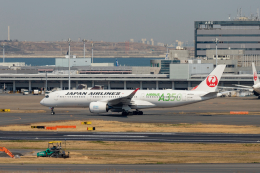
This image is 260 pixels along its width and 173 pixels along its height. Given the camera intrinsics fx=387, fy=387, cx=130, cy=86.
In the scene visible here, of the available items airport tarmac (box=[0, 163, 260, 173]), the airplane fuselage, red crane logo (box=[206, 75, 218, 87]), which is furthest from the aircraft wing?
airport tarmac (box=[0, 163, 260, 173])

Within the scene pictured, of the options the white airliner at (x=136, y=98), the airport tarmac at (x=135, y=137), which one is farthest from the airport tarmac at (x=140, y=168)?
the white airliner at (x=136, y=98)

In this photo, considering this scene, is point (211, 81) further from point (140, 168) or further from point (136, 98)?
point (140, 168)

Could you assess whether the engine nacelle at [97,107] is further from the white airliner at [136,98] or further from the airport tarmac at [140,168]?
the airport tarmac at [140,168]

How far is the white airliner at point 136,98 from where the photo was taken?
70375 mm

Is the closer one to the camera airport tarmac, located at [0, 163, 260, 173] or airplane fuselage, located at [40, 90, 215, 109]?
airport tarmac, located at [0, 163, 260, 173]

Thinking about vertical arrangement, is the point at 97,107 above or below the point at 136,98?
below

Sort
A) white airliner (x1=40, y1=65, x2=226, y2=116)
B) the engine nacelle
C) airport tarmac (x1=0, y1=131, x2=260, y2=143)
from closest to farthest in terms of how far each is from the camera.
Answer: airport tarmac (x1=0, y1=131, x2=260, y2=143) → the engine nacelle → white airliner (x1=40, y1=65, x2=226, y2=116)

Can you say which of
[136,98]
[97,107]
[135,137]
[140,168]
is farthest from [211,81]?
[140,168]

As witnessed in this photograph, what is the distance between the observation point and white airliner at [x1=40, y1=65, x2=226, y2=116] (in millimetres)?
70375

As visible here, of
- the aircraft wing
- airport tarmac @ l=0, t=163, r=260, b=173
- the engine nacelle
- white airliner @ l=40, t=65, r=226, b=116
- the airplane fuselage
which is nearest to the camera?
airport tarmac @ l=0, t=163, r=260, b=173

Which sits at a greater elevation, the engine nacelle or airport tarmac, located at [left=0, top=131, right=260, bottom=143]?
the engine nacelle

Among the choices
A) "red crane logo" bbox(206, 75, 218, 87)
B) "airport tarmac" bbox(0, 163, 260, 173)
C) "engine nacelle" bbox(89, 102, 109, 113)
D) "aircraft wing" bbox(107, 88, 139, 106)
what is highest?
"red crane logo" bbox(206, 75, 218, 87)

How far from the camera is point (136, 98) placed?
2844 inches

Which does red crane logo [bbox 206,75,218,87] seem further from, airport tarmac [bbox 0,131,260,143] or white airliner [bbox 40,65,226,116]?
airport tarmac [bbox 0,131,260,143]
